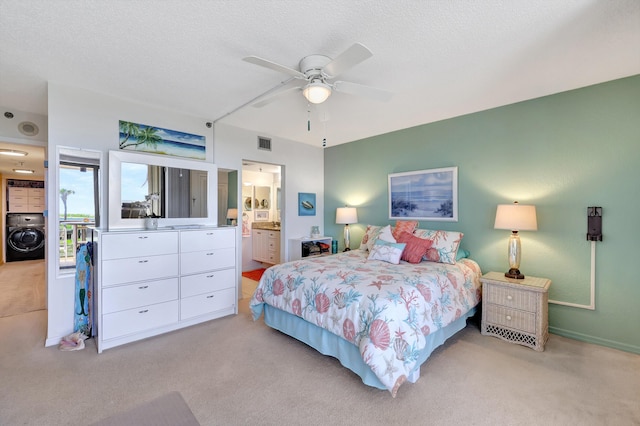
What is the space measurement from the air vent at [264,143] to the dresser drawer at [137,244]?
1.96 metres

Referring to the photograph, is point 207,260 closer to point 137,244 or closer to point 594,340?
point 137,244

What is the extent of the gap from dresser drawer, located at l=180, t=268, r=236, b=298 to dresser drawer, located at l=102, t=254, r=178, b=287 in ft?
0.57

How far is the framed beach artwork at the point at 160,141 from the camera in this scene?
3.15m

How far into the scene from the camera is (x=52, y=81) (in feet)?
8.64

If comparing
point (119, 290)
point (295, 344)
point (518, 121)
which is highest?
point (518, 121)

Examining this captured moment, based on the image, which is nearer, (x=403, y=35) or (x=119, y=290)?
(x=403, y=35)

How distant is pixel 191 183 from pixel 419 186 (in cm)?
309

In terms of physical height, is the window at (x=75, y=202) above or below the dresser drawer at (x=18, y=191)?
below

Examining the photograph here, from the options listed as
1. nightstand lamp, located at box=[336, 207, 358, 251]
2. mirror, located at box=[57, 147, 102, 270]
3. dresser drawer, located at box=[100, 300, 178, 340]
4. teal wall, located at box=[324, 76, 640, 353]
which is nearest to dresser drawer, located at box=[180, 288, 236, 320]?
dresser drawer, located at box=[100, 300, 178, 340]

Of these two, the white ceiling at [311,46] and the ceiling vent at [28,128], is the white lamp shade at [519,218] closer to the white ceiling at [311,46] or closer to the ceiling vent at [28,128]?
the white ceiling at [311,46]

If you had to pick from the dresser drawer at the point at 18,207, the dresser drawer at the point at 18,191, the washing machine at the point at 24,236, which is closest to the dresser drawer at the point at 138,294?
the washing machine at the point at 24,236

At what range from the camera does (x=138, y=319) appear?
2764mm

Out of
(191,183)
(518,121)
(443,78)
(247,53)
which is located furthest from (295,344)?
(518,121)

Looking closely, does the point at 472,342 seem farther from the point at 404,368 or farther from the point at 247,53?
the point at 247,53
